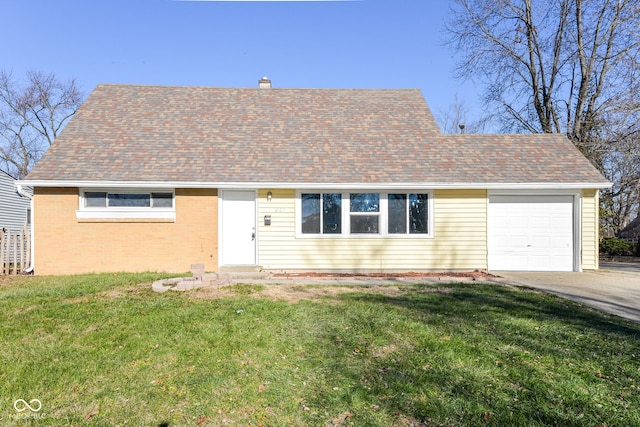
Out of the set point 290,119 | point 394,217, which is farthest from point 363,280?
point 290,119

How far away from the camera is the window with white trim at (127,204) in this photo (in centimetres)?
994

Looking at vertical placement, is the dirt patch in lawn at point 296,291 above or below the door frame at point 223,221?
below

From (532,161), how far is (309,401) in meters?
10.9

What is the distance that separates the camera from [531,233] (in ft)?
34.8

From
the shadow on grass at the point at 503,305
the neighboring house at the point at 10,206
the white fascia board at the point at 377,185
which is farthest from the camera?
the neighboring house at the point at 10,206

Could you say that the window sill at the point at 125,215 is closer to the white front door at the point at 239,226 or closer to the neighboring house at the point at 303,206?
the neighboring house at the point at 303,206

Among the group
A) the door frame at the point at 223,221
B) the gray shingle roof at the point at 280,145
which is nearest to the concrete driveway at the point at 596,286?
the gray shingle roof at the point at 280,145

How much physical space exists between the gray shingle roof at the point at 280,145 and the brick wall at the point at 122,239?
720 mm

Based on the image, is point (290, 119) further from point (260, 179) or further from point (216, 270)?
point (216, 270)

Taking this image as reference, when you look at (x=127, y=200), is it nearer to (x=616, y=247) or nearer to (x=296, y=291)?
(x=296, y=291)

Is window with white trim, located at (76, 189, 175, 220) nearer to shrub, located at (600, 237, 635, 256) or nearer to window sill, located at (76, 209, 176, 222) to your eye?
window sill, located at (76, 209, 176, 222)

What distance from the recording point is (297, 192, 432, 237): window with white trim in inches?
409

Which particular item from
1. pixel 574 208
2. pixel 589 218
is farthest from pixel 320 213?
pixel 589 218

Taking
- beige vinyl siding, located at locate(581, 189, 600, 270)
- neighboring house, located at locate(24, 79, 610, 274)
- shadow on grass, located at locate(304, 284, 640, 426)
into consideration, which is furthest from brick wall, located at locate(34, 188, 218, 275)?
beige vinyl siding, located at locate(581, 189, 600, 270)
